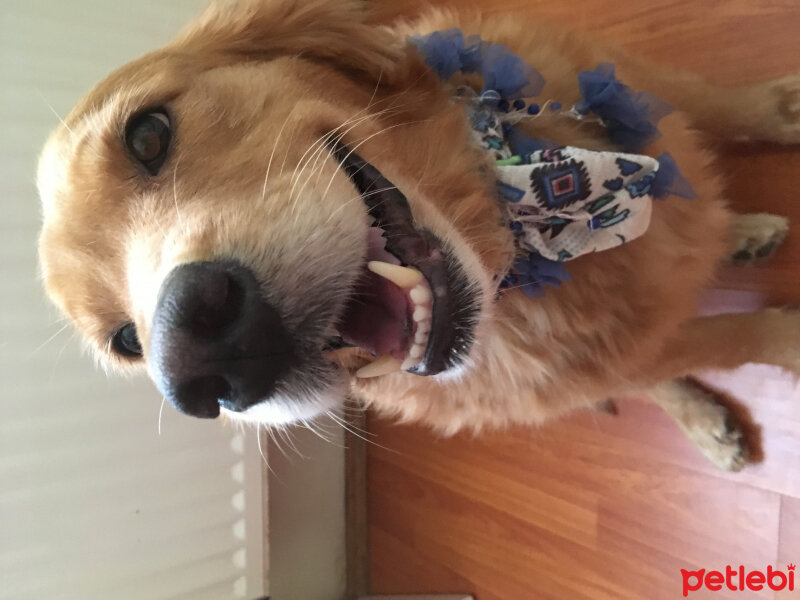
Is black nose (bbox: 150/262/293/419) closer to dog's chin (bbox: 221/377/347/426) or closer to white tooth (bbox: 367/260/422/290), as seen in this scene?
dog's chin (bbox: 221/377/347/426)

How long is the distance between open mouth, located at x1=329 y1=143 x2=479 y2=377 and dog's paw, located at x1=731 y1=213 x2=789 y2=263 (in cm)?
95

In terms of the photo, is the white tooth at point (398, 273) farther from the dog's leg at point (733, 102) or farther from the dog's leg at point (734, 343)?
the dog's leg at point (733, 102)

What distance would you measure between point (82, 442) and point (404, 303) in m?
1.52

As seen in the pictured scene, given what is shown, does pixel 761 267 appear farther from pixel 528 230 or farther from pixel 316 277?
pixel 316 277

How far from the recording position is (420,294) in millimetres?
908

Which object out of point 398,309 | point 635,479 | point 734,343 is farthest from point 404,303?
point 635,479

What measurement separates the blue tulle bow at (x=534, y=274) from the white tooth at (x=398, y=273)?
0.33m

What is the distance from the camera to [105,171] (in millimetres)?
1061

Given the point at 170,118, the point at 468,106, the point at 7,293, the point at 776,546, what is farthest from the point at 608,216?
the point at 7,293

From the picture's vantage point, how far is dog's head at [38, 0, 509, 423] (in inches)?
33.6

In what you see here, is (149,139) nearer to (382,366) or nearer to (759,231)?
(382,366)

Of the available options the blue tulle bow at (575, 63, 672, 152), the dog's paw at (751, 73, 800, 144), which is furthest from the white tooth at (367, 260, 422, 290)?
the dog's paw at (751, 73, 800, 144)

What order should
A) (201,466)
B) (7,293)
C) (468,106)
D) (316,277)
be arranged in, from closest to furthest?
(316,277) < (468,106) < (7,293) < (201,466)

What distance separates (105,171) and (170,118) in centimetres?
14
